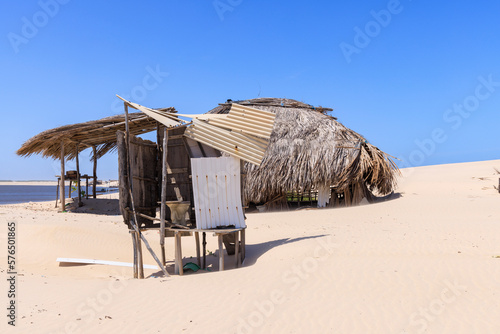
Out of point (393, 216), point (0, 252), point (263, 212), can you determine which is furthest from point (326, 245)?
point (263, 212)

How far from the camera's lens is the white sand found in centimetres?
512

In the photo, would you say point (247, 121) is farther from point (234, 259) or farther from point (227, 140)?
point (234, 259)

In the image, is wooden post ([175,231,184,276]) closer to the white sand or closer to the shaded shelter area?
the white sand

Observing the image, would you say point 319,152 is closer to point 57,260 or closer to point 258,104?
point 258,104

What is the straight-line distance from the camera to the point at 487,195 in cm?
1852

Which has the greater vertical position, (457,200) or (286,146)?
(286,146)

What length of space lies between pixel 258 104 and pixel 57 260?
13065mm

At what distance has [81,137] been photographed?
55.4 feet

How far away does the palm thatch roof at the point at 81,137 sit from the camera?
14.1 m

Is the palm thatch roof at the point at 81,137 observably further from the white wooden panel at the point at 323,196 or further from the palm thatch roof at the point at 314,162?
the white wooden panel at the point at 323,196

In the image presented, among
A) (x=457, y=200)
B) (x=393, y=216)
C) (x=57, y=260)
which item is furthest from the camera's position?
(x=457, y=200)

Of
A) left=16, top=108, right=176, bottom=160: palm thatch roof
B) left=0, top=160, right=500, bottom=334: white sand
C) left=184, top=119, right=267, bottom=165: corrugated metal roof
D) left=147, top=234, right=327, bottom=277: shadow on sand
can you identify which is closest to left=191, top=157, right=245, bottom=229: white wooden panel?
left=184, top=119, right=267, bottom=165: corrugated metal roof

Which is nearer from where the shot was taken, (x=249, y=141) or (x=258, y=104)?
(x=249, y=141)

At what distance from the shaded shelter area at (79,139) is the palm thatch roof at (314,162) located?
19.1 ft
